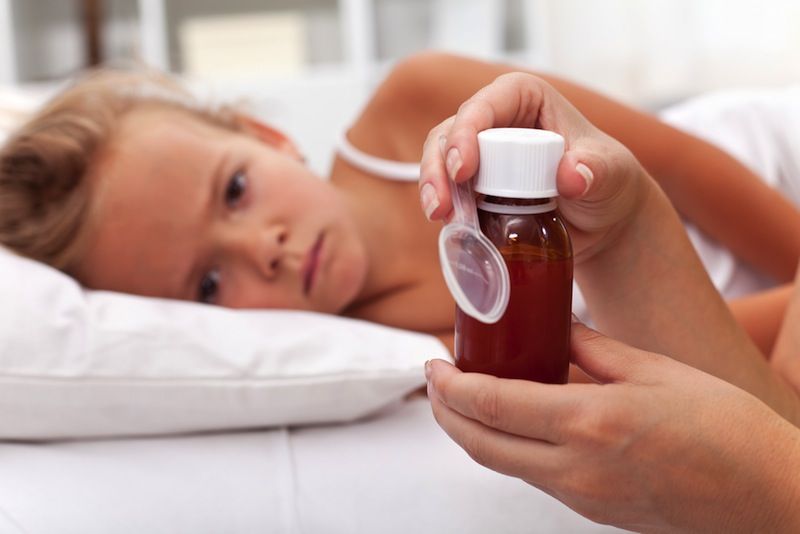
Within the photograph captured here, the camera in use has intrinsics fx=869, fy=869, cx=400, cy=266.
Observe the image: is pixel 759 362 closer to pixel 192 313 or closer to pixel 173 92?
pixel 192 313

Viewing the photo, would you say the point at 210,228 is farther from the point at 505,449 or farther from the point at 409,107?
the point at 505,449

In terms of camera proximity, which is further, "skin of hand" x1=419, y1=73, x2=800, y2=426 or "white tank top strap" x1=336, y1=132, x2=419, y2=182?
"white tank top strap" x1=336, y1=132, x2=419, y2=182

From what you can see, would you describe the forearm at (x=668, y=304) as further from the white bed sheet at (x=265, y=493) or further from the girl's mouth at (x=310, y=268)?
the girl's mouth at (x=310, y=268)

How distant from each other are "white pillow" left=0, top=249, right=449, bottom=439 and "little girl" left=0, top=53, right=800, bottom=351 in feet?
0.46

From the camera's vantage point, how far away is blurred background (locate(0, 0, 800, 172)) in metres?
2.67

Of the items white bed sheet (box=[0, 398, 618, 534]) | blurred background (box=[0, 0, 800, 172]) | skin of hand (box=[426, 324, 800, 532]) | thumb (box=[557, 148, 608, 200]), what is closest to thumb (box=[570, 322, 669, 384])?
skin of hand (box=[426, 324, 800, 532])

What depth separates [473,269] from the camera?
1.68 feet

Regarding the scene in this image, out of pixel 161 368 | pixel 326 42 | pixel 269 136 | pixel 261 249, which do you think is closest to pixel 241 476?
pixel 161 368

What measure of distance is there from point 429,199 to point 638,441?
0.19 meters

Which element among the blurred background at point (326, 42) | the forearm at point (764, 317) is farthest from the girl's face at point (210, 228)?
the blurred background at point (326, 42)

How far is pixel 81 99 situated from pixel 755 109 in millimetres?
1050

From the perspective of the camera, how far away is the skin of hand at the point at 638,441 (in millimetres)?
503

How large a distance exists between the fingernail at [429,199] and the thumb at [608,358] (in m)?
0.14

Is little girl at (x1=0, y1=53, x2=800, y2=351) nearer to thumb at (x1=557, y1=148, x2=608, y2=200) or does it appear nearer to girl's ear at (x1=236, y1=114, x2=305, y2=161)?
girl's ear at (x1=236, y1=114, x2=305, y2=161)
